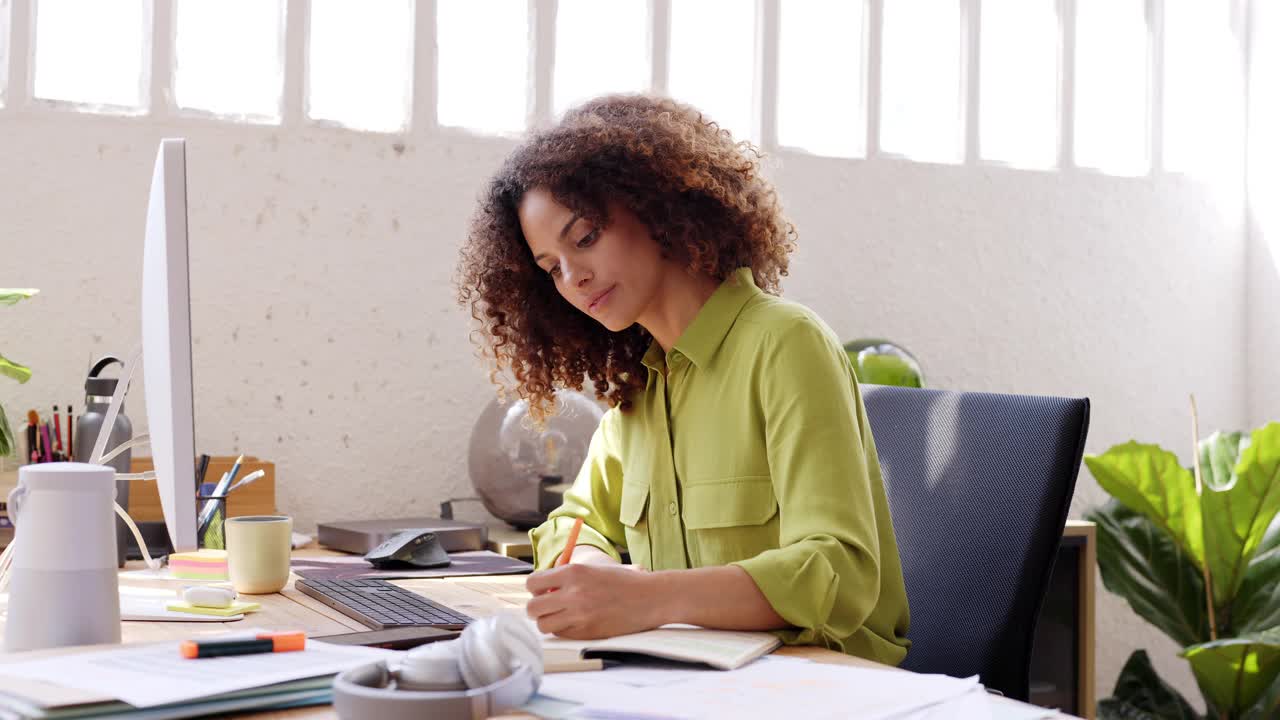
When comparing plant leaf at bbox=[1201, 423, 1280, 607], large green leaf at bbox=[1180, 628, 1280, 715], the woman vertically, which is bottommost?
large green leaf at bbox=[1180, 628, 1280, 715]

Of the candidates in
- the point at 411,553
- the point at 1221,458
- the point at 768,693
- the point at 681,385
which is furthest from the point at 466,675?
the point at 1221,458

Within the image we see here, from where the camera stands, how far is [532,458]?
230 cm

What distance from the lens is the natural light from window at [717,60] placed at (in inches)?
110

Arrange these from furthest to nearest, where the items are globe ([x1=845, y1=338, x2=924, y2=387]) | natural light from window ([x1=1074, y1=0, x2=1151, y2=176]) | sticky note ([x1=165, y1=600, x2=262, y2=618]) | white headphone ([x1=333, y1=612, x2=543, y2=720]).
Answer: natural light from window ([x1=1074, y1=0, x2=1151, y2=176]) → globe ([x1=845, y1=338, x2=924, y2=387]) → sticky note ([x1=165, y1=600, x2=262, y2=618]) → white headphone ([x1=333, y1=612, x2=543, y2=720])

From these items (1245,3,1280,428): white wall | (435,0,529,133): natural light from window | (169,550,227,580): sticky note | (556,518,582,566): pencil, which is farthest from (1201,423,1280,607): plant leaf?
(169,550,227,580): sticky note

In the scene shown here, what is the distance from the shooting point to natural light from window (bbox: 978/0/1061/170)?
307 cm

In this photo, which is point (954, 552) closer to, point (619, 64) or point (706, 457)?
point (706, 457)

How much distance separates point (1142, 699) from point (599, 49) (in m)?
1.88

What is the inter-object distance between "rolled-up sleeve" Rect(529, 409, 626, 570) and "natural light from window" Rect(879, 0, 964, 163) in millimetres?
1617

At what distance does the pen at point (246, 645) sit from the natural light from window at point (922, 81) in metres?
2.28

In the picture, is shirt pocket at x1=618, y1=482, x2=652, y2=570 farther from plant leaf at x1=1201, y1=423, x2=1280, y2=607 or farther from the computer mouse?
plant leaf at x1=1201, y1=423, x2=1280, y2=607

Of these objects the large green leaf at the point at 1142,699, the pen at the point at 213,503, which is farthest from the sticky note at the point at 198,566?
the large green leaf at the point at 1142,699

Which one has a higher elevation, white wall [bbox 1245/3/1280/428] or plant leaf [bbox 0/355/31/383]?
white wall [bbox 1245/3/1280/428]

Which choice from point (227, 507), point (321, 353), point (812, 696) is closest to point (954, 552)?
point (812, 696)
